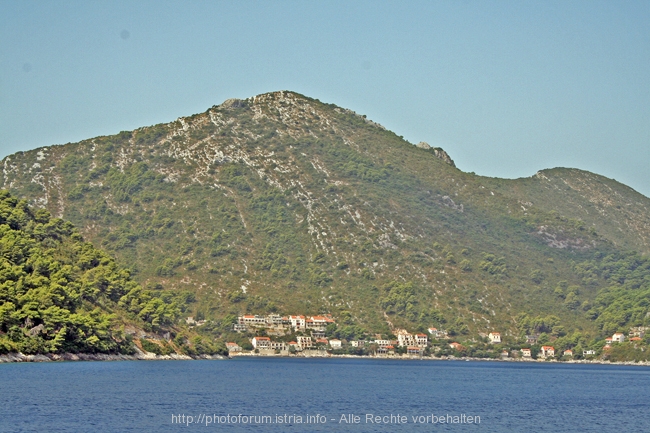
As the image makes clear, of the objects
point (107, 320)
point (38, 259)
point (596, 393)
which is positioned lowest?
point (596, 393)

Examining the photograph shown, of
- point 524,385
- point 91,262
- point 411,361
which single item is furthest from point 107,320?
point 411,361

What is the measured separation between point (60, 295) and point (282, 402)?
156 feet

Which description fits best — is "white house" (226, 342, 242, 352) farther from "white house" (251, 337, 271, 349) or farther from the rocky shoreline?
the rocky shoreline

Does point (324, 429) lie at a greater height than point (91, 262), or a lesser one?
lesser

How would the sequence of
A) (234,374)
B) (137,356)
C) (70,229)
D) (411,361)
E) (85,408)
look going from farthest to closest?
(411,361) → (70,229) → (137,356) → (234,374) → (85,408)

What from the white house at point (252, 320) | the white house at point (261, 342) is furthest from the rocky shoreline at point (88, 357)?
the white house at point (261, 342)

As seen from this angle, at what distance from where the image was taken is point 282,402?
8138 cm

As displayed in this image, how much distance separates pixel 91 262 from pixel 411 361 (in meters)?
75.4

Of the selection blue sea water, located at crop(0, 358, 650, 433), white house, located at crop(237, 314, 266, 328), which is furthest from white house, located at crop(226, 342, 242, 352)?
blue sea water, located at crop(0, 358, 650, 433)

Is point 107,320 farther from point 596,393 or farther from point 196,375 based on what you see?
point 596,393

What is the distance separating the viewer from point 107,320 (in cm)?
12444

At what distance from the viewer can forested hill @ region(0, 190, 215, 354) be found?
107 meters

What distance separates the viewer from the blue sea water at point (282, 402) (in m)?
65.9

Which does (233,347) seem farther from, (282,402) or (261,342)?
(282,402)
